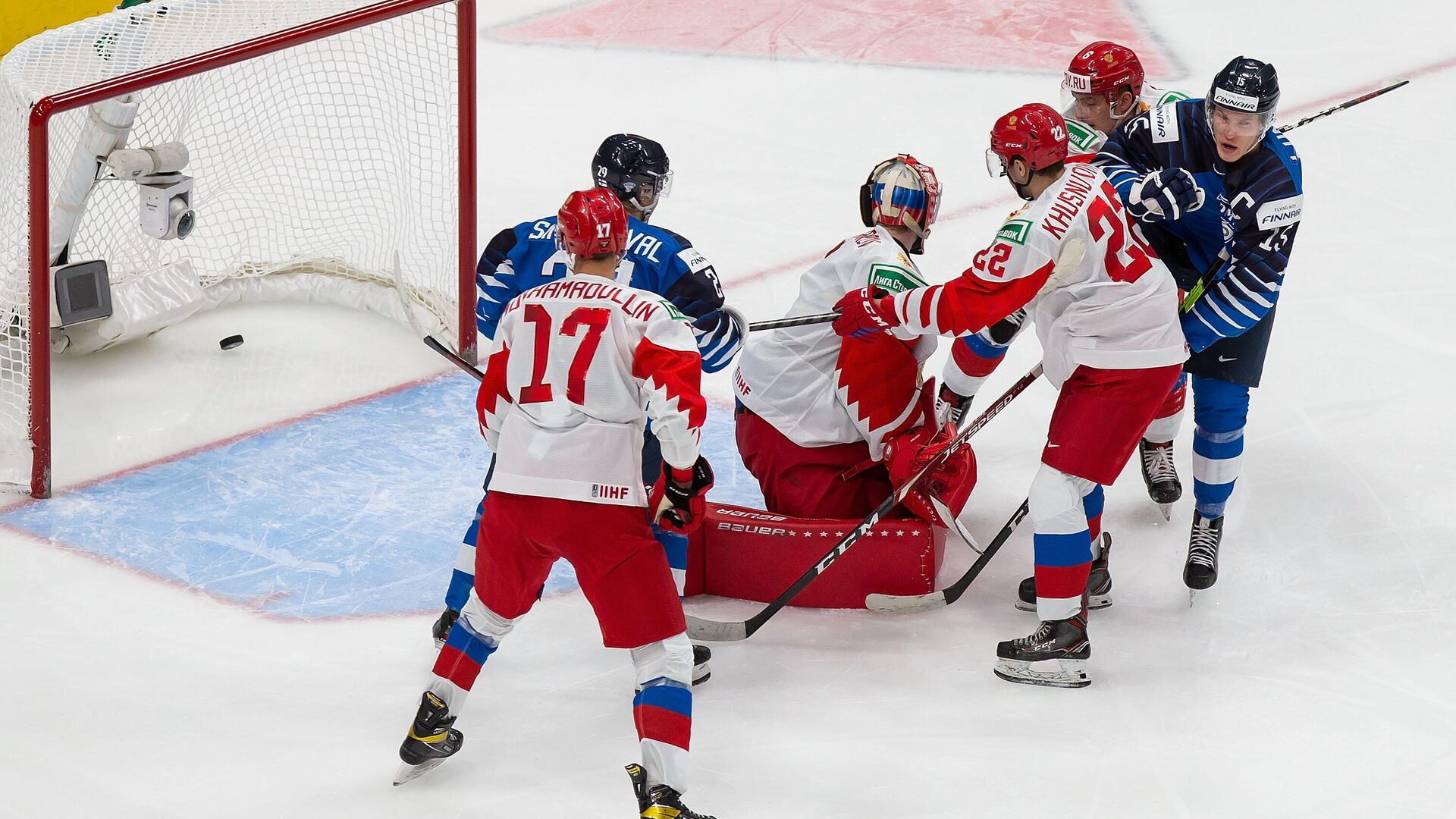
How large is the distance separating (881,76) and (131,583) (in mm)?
4247

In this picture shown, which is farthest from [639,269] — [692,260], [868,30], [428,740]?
[868,30]

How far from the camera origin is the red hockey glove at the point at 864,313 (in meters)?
3.26

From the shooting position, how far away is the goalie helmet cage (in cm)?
395

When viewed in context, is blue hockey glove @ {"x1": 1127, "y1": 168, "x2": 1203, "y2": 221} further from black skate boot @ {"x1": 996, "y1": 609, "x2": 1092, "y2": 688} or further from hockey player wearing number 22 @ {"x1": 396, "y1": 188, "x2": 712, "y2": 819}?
hockey player wearing number 22 @ {"x1": 396, "y1": 188, "x2": 712, "y2": 819}

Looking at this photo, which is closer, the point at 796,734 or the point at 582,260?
the point at 582,260

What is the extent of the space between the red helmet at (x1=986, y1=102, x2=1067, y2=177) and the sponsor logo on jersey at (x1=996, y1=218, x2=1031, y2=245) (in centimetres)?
11

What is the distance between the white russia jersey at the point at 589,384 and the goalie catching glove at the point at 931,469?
0.85m

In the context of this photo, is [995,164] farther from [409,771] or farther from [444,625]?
[409,771]

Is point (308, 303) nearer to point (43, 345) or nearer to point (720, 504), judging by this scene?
point (43, 345)

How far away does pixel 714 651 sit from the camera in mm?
3379

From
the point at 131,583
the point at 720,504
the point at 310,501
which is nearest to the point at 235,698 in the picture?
the point at 131,583

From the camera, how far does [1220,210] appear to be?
3492 millimetres

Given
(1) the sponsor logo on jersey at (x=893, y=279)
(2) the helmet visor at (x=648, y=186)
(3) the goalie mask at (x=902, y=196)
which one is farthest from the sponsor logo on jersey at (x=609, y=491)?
(3) the goalie mask at (x=902, y=196)

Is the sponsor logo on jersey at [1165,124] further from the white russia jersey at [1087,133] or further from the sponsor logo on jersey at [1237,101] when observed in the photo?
the sponsor logo on jersey at [1237,101]
